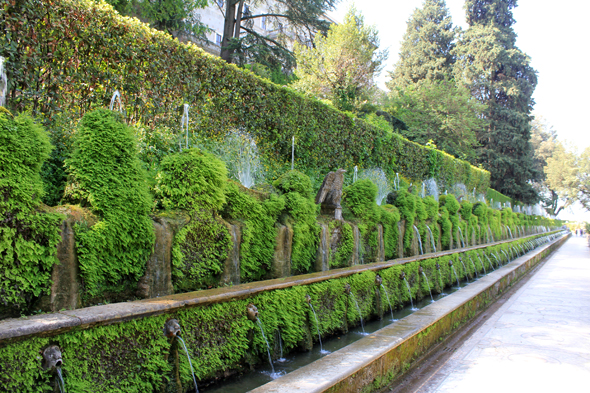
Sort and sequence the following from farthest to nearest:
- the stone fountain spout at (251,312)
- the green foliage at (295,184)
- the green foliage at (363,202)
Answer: the green foliage at (363,202) < the green foliage at (295,184) < the stone fountain spout at (251,312)

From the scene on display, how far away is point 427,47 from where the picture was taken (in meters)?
39.2

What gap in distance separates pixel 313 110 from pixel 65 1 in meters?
6.50

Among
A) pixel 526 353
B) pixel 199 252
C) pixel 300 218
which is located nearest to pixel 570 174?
pixel 526 353

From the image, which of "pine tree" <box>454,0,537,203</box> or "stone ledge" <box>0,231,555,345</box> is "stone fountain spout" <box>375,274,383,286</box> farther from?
"pine tree" <box>454,0,537,203</box>

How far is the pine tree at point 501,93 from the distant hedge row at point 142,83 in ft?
93.3

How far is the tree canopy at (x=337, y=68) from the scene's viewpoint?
70.1 ft

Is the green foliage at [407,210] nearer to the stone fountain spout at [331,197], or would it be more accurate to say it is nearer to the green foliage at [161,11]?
the stone fountain spout at [331,197]

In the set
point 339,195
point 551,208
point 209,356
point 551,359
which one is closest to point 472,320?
point 551,359

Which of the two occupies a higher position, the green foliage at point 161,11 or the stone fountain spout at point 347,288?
the green foliage at point 161,11

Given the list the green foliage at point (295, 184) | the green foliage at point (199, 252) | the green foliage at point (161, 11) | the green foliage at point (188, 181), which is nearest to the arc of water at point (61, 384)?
the green foliage at point (199, 252)

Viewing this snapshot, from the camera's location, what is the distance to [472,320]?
20.7 feet

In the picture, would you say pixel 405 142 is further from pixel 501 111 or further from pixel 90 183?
pixel 501 111

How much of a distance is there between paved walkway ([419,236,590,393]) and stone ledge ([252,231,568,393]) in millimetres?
304

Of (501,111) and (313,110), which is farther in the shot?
(501,111)
